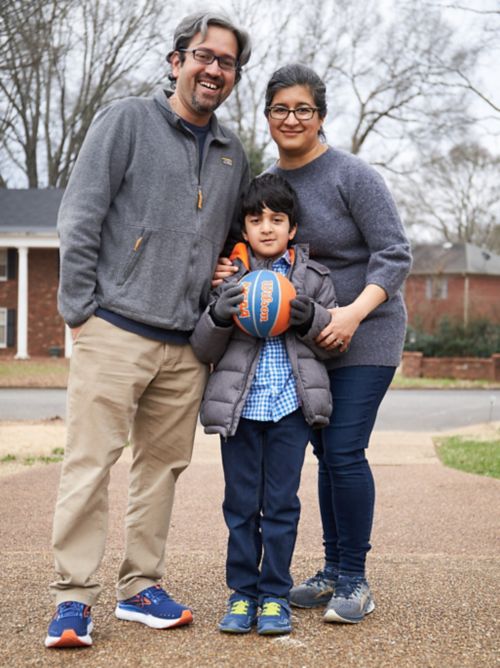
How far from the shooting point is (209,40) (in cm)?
366

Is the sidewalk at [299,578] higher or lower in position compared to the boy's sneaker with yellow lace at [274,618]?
lower

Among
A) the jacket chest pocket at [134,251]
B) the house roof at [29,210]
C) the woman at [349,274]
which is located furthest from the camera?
the house roof at [29,210]

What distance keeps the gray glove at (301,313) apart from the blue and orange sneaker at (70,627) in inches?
54.3

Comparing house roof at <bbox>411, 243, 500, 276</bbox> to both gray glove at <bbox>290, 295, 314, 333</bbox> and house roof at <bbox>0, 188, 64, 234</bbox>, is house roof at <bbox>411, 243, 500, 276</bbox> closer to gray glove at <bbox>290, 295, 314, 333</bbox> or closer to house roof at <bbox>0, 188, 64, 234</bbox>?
house roof at <bbox>0, 188, 64, 234</bbox>

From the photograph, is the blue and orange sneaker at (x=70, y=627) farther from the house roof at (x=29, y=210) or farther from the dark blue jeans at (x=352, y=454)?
the house roof at (x=29, y=210)

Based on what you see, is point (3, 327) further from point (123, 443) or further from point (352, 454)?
point (352, 454)

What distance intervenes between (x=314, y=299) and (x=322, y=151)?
0.67m

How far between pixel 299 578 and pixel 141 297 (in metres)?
1.78

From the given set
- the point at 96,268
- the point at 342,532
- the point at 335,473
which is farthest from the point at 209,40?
the point at 342,532

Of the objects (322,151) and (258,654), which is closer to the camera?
(258,654)

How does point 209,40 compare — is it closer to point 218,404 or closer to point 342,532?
point 218,404

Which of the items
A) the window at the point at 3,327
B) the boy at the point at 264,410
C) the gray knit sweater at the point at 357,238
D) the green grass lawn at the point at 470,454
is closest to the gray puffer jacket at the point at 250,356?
the boy at the point at 264,410

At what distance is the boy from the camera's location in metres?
3.60

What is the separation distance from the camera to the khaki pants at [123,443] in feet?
11.5
